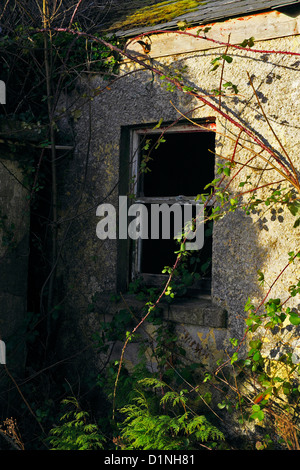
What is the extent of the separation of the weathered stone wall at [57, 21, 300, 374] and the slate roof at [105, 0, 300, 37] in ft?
0.81

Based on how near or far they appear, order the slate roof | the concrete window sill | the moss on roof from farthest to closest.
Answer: the moss on roof → the concrete window sill → the slate roof

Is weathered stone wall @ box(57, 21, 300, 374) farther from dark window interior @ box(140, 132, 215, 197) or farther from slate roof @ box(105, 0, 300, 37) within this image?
dark window interior @ box(140, 132, 215, 197)

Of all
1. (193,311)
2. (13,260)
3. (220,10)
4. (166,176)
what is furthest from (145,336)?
(220,10)

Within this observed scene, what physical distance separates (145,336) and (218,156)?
1.68 metres

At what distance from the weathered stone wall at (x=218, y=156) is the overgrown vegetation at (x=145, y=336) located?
0.07 metres

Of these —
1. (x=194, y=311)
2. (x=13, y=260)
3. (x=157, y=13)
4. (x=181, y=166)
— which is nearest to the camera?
(x=194, y=311)

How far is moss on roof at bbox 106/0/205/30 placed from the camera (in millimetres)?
5055

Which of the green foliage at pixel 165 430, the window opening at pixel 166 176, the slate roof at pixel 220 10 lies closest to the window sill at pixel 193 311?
the window opening at pixel 166 176

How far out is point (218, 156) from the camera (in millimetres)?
4484

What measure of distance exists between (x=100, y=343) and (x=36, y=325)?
Answer: 0.85 meters

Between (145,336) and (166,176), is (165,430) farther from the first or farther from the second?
(166,176)

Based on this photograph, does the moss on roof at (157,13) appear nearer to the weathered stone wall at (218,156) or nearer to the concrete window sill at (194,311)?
the weathered stone wall at (218,156)

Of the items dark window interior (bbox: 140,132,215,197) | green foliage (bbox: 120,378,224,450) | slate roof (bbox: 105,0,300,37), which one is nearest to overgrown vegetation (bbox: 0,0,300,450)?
green foliage (bbox: 120,378,224,450)
